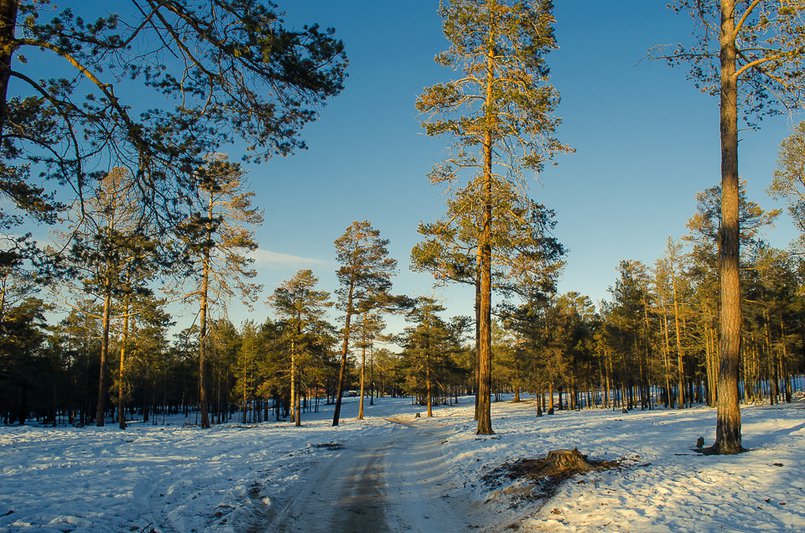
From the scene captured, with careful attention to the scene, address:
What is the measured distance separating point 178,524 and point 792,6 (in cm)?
1578

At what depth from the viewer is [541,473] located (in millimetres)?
8797

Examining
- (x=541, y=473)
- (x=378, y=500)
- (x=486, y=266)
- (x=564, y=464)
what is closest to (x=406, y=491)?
(x=378, y=500)

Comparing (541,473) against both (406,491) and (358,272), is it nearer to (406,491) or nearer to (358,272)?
(406,491)

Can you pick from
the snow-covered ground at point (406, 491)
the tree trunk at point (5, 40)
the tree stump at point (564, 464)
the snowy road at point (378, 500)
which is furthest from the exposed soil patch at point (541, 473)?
the tree trunk at point (5, 40)

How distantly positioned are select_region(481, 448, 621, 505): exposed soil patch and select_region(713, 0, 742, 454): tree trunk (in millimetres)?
2815

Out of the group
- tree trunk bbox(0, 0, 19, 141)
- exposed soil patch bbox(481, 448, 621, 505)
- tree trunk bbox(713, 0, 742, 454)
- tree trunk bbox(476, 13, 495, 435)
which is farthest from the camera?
tree trunk bbox(476, 13, 495, 435)

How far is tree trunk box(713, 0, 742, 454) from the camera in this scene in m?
9.71

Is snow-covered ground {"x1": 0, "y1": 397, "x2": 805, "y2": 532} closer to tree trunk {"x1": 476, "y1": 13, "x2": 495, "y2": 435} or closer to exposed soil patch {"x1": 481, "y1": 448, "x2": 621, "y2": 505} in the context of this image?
exposed soil patch {"x1": 481, "y1": 448, "x2": 621, "y2": 505}

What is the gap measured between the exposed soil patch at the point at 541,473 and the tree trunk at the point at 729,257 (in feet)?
9.23

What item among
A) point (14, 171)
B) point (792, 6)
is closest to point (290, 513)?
point (14, 171)

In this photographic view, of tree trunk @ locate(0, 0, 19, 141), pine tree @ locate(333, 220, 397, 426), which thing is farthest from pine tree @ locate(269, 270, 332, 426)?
tree trunk @ locate(0, 0, 19, 141)

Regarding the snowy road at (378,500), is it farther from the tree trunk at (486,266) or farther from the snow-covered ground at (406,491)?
the tree trunk at (486,266)

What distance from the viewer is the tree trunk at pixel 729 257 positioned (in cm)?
971

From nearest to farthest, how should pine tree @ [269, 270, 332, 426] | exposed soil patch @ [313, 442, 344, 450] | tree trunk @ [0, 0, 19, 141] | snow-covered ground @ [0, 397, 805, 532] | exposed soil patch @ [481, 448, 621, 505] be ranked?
tree trunk @ [0, 0, 19, 141], snow-covered ground @ [0, 397, 805, 532], exposed soil patch @ [481, 448, 621, 505], exposed soil patch @ [313, 442, 344, 450], pine tree @ [269, 270, 332, 426]
